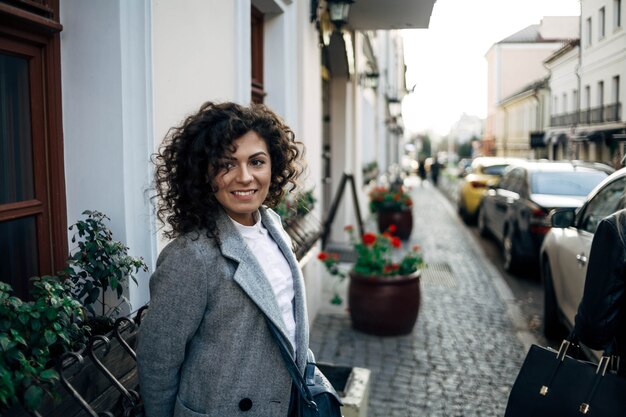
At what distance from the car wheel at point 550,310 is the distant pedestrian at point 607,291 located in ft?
10.9

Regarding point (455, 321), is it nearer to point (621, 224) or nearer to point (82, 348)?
point (621, 224)

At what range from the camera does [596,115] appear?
5.78m

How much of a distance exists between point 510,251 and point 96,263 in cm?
771

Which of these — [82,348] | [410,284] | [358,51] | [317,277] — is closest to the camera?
[82,348]

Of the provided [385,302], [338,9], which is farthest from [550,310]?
[338,9]

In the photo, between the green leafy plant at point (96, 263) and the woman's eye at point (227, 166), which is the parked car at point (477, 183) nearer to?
the green leafy plant at point (96, 263)

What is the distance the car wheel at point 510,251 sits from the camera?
897 centimetres

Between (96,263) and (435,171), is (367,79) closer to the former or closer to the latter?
(96,263)

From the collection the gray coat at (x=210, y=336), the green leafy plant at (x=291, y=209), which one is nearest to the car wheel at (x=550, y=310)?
the green leafy plant at (x=291, y=209)

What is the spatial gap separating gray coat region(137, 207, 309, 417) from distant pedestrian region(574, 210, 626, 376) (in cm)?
150

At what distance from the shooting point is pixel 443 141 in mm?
104125

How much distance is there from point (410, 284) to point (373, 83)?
28.2 feet

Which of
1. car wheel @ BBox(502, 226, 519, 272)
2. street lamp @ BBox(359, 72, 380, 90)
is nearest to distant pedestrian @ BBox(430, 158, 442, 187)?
street lamp @ BBox(359, 72, 380, 90)

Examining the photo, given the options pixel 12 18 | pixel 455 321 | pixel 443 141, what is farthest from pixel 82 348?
pixel 443 141
